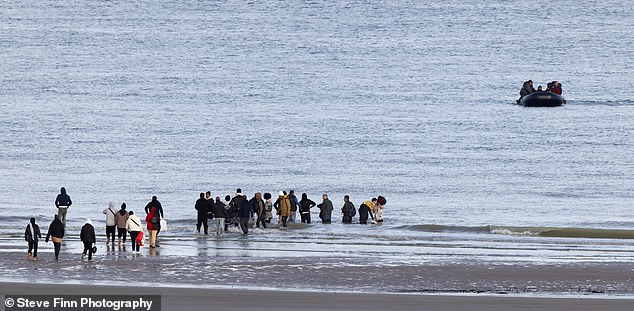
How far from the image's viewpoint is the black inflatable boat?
91.1 meters

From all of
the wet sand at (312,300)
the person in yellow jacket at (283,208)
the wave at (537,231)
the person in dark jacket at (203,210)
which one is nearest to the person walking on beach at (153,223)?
the person in dark jacket at (203,210)

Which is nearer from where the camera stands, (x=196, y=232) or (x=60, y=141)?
(x=196, y=232)

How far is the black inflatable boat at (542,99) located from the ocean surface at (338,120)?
39.4 inches

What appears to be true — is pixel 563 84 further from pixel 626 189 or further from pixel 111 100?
pixel 626 189

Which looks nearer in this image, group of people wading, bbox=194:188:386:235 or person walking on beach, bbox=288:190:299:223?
group of people wading, bbox=194:188:386:235

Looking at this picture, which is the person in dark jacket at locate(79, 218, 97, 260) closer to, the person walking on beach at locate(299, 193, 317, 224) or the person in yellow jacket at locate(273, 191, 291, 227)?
the person in yellow jacket at locate(273, 191, 291, 227)

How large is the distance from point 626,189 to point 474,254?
111ft

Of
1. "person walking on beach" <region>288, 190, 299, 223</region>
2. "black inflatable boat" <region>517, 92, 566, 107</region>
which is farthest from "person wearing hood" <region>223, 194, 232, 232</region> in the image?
"black inflatable boat" <region>517, 92, 566, 107</region>

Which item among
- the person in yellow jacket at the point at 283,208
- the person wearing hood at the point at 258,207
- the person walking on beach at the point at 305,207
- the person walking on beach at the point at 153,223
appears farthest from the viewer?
the person walking on beach at the point at 305,207

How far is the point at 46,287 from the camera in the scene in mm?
19453

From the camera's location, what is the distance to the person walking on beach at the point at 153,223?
27.3 m

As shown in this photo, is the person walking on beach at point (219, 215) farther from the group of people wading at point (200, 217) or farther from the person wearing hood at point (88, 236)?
the person wearing hood at point (88, 236)

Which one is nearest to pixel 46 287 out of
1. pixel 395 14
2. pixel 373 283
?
pixel 373 283

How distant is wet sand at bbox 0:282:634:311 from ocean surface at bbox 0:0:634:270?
662cm
